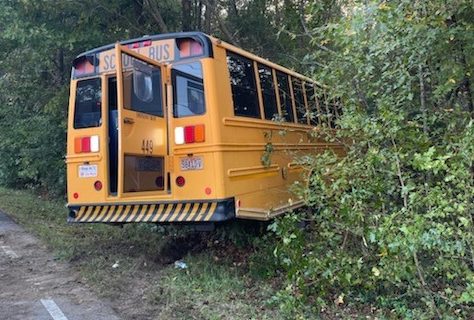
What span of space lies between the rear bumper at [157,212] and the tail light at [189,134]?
724 mm

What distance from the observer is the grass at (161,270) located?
4.67 meters

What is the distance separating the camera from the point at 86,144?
246 inches

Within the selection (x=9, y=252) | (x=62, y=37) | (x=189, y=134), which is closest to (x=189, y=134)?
(x=189, y=134)

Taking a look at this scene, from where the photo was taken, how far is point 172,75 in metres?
5.93

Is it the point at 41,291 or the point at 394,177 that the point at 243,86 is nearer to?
the point at 394,177

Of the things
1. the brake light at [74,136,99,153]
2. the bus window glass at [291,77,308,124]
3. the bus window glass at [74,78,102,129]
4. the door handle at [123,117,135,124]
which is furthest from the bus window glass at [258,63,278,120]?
the brake light at [74,136,99,153]

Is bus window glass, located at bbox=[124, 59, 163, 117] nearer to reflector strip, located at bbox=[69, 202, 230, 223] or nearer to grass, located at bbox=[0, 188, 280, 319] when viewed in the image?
reflector strip, located at bbox=[69, 202, 230, 223]

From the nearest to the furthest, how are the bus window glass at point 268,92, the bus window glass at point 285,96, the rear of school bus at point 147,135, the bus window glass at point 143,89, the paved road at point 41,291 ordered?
1. the paved road at point 41,291
2. the rear of school bus at point 147,135
3. the bus window glass at point 143,89
4. the bus window glass at point 268,92
5. the bus window glass at point 285,96

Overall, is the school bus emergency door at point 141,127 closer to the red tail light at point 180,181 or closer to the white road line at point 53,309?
the red tail light at point 180,181

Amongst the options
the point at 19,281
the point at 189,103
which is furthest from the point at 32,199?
the point at 189,103

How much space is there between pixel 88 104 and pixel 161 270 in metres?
2.35

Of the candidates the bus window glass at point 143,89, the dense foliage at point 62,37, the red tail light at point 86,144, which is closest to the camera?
the bus window glass at point 143,89

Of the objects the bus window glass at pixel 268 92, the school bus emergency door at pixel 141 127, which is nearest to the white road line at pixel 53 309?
the school bus emergency door at pixel 141 127

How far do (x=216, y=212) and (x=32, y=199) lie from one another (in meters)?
9.88
